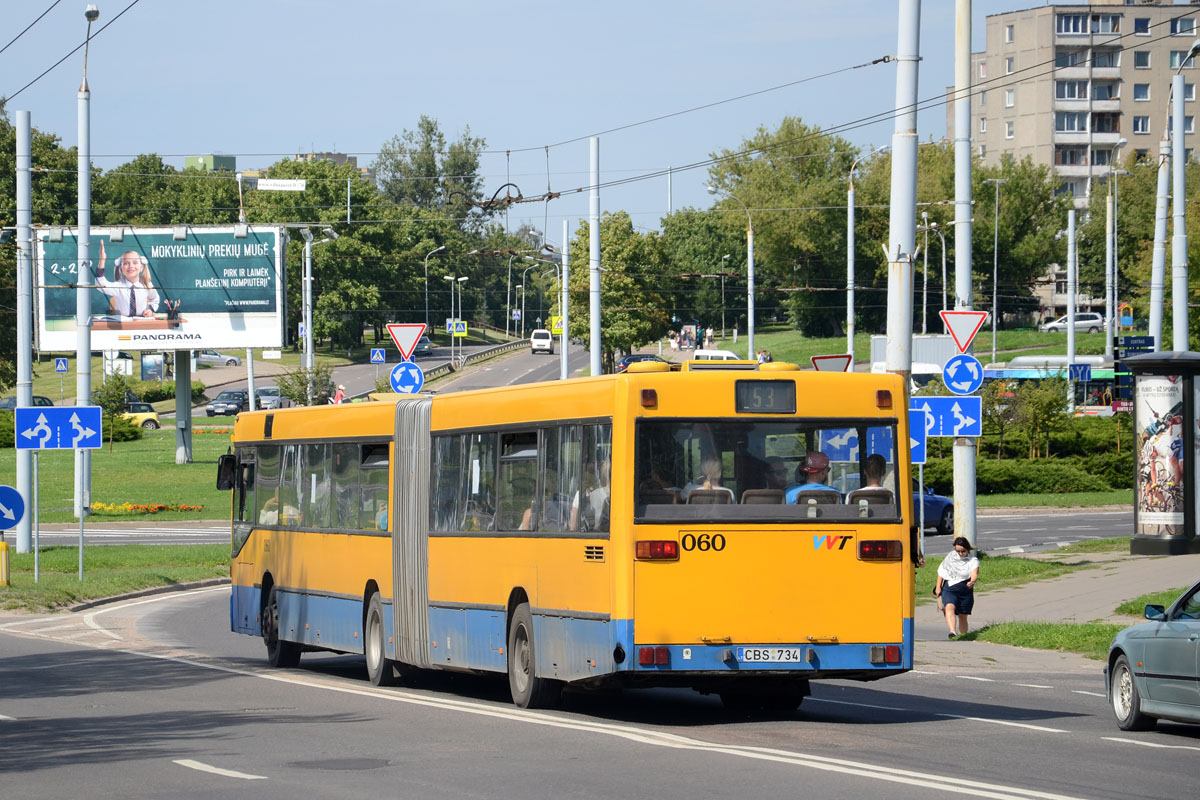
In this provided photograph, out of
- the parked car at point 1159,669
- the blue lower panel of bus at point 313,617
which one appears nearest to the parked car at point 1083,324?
the blue lower panel of bus at point 313,617

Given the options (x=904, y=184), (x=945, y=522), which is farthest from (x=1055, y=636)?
(x=945, y=522)

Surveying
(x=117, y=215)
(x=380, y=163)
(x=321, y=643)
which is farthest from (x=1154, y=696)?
(x=380, y=163)

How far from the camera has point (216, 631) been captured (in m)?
24.8

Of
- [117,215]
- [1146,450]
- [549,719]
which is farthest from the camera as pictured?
[117,215]

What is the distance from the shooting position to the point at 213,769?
10.4 meters

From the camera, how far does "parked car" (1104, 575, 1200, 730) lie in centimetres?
1165

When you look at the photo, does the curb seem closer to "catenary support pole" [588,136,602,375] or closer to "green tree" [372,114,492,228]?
"catenary support pole" [588,136,602,375]

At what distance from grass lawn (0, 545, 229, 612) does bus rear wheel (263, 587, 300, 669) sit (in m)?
8.95

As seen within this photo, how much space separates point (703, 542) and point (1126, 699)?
343 cm

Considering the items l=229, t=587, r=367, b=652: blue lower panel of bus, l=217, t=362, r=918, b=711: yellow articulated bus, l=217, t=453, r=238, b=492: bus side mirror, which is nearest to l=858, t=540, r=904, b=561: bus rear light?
l=217, t=362, r=918, b=711: yellow articulated bus

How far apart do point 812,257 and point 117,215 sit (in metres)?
54.5

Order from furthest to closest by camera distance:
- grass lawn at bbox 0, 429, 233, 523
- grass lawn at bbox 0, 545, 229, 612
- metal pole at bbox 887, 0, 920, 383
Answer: grass lawn at bbox 0, 429, 233, 523
grass lawn at bbox 0, 545, 229, 612
metal pole at bbox 887, 0, 920, 383

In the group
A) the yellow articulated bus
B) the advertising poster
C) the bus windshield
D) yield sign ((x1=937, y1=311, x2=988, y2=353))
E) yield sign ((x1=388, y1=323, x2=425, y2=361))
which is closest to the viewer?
the yellow articulated bus

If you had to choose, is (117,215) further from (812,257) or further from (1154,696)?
(1154,696)
